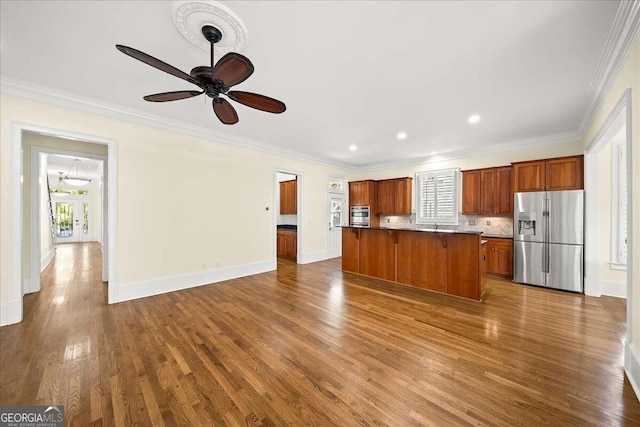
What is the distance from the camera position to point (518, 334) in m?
2.69

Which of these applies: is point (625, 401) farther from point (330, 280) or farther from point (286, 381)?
point (330, 280)

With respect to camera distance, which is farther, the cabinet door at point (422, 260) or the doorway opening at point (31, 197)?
the cabinet door at point (422, 260)

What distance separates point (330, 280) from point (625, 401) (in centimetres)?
373

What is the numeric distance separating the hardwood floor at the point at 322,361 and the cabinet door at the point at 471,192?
93.5 inches

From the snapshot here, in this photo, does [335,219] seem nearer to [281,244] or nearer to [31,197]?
[281,244]

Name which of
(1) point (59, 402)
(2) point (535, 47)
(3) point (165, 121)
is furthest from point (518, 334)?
(3) point (165, 121)

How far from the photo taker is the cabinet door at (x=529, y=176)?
4.57 metres

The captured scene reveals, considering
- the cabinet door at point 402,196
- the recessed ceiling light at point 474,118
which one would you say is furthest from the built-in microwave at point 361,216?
the recessed ceiling light at point 474,118

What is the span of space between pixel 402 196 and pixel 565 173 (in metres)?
3.35

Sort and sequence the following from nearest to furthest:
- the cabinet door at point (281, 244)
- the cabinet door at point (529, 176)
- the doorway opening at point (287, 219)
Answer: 1. the cabinet door at point (529, 176)
2. the doorway opening at point (287, 219)
3. the cabinet door at point (281, 244)

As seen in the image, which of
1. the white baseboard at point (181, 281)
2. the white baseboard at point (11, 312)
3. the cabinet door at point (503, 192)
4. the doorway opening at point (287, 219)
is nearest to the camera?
the white baseboard at point (11, 312)

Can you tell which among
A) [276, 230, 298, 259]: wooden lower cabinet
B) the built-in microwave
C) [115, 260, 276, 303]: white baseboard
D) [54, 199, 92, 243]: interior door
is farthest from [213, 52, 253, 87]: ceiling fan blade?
[54, 199, 92, 243]: interior door

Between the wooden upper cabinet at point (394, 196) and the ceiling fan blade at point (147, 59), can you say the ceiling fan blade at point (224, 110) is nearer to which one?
the ceiling fan blade at point (147, 59)

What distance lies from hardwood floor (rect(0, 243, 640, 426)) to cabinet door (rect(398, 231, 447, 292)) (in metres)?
0.49
